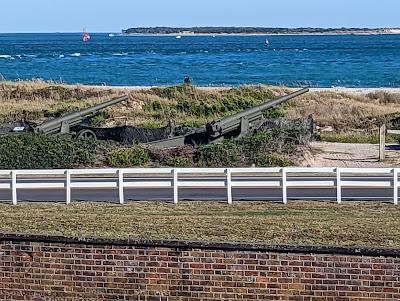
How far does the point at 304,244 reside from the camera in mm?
12992

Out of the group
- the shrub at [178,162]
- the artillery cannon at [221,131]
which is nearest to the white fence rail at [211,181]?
the shrub at [178,162]

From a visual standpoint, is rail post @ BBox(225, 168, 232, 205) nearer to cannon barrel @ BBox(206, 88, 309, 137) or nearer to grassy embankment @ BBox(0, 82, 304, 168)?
grassy embankment @ BBox(0, 82, 304, 168)

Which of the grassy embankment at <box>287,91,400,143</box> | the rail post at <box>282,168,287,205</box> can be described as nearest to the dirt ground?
the grassy embankment at <box>287,91,400,143</box>

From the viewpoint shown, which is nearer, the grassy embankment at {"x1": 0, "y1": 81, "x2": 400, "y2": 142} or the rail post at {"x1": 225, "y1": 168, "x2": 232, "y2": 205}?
the rail post at {"x1": 225, "y1": 168, "x2": 232, "y2": 205}

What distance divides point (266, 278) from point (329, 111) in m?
32.5

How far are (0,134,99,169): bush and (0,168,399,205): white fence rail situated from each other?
4.39 m

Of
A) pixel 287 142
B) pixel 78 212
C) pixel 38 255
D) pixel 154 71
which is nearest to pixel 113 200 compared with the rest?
pixel 78 212

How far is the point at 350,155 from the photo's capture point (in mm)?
32031

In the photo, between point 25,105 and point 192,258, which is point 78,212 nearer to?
point 192,258

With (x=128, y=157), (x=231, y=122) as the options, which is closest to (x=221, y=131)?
(x=231, y=122)

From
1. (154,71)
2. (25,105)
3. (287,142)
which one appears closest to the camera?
(287,142)

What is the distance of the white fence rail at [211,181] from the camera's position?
A: 19.6 metres

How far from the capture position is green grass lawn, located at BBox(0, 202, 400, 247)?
14195 mm

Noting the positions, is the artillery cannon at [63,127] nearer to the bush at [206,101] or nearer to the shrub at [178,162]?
the shrub at [178,162]
